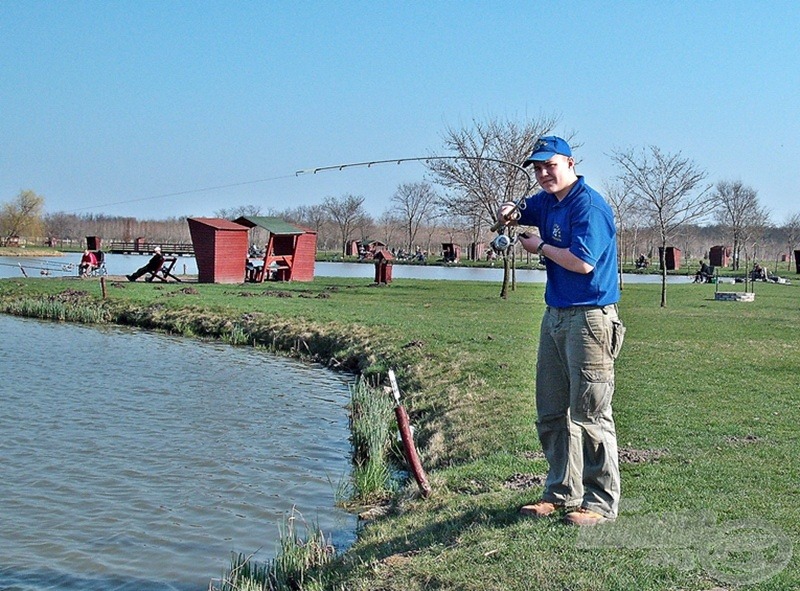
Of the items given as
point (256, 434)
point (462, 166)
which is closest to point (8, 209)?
point (462, 166)

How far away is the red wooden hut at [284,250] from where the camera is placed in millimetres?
39625

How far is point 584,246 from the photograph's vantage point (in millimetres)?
5836

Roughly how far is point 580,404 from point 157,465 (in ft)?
21.4

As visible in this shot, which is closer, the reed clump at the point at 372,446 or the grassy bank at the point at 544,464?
the grassy bank at the point at 544,464

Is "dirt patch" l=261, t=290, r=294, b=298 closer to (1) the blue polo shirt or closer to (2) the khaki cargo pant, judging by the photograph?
(2) the khaki cargo pant

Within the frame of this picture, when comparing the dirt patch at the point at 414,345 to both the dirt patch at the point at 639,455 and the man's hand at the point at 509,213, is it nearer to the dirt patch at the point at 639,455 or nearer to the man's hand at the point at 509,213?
the dirt patch at the point at 639,455

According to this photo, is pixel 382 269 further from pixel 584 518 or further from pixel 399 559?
pixel 584 518

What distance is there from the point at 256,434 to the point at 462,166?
23.4 meters

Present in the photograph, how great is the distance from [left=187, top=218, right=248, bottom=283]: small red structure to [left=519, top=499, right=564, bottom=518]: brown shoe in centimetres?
3165

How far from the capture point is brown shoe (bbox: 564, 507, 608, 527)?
19.6ft

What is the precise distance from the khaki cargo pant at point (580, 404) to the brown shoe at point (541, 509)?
0.15ft

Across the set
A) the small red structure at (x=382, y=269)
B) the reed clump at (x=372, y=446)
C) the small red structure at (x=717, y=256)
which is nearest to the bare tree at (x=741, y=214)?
the small red structure at (x=717, y=256)

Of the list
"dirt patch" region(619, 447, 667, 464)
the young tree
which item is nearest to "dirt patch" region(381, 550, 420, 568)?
"dirt patch" region(619, 447, 667, 464)

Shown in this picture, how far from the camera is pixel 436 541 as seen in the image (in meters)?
6.29
